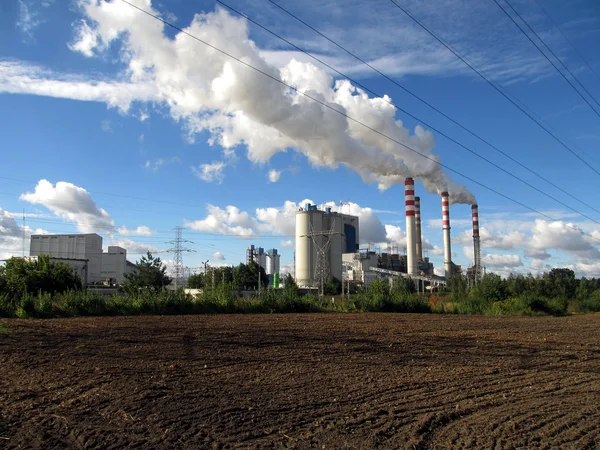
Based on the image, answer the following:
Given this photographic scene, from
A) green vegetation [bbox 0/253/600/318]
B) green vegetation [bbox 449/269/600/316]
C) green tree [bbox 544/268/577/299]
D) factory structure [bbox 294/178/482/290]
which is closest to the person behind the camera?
green vegetation [bbox 0/253/600/318]

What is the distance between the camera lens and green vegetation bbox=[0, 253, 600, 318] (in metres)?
24.5

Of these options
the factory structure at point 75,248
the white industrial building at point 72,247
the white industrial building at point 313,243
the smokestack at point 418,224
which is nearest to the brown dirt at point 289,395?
the white industrial building at point 313,243

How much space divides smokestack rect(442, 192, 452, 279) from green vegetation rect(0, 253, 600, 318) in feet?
77.5

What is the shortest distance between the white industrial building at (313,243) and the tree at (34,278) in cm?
4652

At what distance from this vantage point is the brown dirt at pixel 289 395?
5.76m

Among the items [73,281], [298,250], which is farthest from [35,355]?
[298,250]

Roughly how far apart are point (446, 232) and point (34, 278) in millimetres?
62014

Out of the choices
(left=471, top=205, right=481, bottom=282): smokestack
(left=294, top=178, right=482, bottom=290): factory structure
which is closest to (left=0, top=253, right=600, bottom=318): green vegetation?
(left=294, top=178, right=482, bottom=290): factory structure

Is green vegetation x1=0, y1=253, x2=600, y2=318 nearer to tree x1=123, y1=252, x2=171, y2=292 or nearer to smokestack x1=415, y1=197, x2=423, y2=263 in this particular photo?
tree x1=123, y1=252, x2=171, y2=292

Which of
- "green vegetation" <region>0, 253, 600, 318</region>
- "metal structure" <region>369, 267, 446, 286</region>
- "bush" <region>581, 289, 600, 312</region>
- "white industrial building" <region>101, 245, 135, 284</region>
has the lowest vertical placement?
"bush" <region>581, 289, 600, 312</region>

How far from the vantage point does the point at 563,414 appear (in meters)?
7.03

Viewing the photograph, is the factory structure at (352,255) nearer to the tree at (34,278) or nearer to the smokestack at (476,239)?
the smokestack at (476,239)

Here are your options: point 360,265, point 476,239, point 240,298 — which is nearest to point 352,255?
point 360,265

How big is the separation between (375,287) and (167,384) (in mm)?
33952
